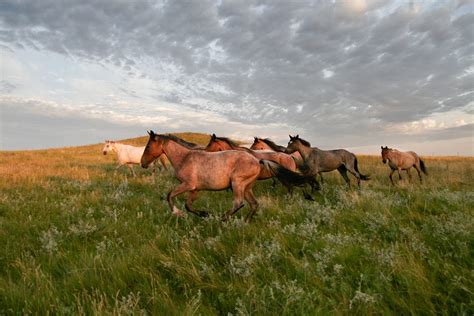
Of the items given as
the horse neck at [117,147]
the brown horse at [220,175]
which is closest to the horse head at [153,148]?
the brown horse at [220,175]

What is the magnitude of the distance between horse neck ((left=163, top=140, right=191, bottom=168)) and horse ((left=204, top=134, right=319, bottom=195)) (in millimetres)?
1885

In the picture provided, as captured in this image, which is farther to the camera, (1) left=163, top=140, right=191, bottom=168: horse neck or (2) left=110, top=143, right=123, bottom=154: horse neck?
(2) left=110, top=143, right=123, bottom=154: horse neck

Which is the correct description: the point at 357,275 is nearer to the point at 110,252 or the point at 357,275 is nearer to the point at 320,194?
Result: the point at 110,252

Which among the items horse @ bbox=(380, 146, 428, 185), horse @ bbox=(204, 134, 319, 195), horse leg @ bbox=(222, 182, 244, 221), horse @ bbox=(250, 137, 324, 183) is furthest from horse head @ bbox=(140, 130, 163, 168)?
horse @ bbox=(380, 146, 428, 185)

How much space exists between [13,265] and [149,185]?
8.04 metres

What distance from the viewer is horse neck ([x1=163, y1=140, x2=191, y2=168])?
8367 mm

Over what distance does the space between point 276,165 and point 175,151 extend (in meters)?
2.78

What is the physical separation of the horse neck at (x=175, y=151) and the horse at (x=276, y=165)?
6.18 ft

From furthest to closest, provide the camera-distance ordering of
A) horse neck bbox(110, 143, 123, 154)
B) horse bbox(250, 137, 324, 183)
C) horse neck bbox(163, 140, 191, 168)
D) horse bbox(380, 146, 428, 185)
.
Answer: horse neck bbox(110, 143, 123, 154) → horse bbox(380, 146, 428, 185) → horse bbox(250, 137, 324, 183) → horse neck bbox(163, 140, 191, 168)

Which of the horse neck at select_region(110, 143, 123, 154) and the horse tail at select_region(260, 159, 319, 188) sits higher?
the horse neck at select_region(110, 143, 123, 154)

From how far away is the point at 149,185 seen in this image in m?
12.7

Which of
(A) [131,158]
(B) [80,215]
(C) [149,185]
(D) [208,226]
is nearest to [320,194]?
(D) [208,226]

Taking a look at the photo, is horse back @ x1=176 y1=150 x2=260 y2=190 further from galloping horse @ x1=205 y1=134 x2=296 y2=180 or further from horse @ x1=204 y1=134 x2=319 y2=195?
galloping horse @ x1=205 y1=134 x2=296 y2=180

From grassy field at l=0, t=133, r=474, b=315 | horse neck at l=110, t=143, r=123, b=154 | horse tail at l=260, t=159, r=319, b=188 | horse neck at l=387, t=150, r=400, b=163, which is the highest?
horse neck at l=110, t=143, r=123, b=154
